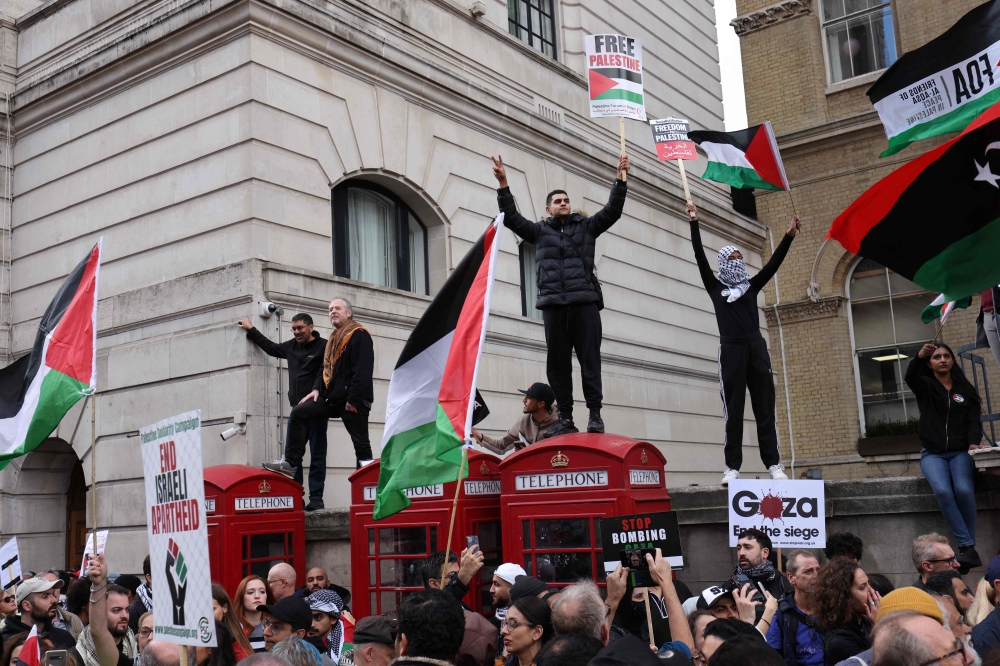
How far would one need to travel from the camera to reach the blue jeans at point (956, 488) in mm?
7941

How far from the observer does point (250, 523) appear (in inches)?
427

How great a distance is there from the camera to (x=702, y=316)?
77.4 ft

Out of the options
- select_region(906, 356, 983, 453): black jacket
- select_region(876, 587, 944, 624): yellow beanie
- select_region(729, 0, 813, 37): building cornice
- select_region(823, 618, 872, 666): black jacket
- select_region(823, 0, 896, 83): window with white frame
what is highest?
select_region(729, 0, 813, 37): building cornice

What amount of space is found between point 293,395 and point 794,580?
786 cm

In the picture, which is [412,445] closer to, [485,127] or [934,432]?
[934,432]

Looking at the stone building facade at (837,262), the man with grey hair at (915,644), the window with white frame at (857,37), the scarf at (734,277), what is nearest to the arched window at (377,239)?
the scarf at (734,277)

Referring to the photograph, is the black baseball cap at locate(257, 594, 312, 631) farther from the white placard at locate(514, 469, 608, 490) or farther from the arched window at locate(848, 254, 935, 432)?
the arched window at locate(848, 254, 935, 432)

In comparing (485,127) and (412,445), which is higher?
(485,127)

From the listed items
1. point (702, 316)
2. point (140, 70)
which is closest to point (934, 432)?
point (140, 70)

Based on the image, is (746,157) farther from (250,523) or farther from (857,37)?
(857,37)

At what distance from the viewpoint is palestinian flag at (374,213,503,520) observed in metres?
7.63

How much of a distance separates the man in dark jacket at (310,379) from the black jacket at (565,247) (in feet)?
12.7

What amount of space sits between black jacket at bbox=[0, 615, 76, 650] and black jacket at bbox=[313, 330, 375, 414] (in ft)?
14.4

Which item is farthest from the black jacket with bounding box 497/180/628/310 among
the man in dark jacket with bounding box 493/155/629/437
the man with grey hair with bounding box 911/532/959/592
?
the man with grey hair with bounding box 911/532/959/592
